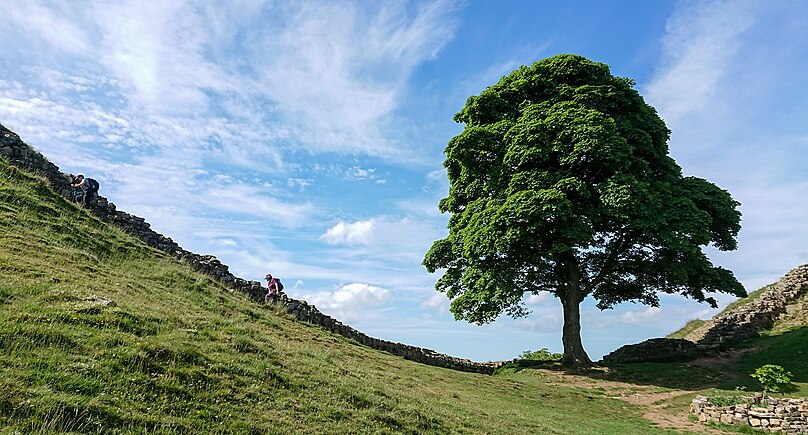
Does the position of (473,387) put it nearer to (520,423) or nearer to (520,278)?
(520,423)

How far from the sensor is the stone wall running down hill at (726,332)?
2761 cm

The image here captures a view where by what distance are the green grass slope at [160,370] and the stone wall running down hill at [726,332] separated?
11.5m

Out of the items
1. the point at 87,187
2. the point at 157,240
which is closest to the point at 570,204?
the point at 157,240

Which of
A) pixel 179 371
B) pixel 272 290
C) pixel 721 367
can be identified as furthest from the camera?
pixel 721 367

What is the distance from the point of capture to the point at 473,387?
61.7 feet

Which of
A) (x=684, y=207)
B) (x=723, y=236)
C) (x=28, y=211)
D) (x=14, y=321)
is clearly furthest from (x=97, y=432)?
(x=723, y=236)

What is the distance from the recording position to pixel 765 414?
15227 millimetres

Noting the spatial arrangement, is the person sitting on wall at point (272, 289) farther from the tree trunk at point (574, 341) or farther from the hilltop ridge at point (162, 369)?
the tree trunk at point (574, 341)

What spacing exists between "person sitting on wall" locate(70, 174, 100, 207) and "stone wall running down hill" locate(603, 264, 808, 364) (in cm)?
2853

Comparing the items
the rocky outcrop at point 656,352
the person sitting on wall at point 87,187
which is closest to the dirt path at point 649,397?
the rocky outcrop at point 656,352

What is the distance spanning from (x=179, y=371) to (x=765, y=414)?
58.0 ft

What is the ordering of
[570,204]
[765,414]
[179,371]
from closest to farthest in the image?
[179,371]
[765,414]
[570,204]

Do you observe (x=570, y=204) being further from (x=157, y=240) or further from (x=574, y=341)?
(x=157, y=240)

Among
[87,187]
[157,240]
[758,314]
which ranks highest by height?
[87,187]
